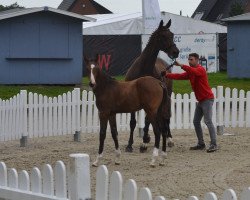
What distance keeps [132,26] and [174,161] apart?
1322 inches

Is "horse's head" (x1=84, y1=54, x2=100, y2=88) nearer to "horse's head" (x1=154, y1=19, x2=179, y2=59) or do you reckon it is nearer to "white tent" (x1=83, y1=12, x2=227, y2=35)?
"horse's head" (x1=154, y1=19, x2=179, y2=59)

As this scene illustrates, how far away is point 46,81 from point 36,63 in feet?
2.71

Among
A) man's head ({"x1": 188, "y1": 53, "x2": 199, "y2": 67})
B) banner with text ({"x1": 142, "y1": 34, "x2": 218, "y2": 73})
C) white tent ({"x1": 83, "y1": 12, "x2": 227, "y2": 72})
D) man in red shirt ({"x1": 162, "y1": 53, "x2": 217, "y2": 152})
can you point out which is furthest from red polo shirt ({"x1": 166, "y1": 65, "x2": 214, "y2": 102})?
banner with text ({"x1": 142, "y1": 34, "x2": 218, "y2": 73})

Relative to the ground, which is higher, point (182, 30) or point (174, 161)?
point (182, 30)

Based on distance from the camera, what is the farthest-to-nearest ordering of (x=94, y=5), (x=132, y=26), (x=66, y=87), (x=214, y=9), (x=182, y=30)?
(x=94, y=5) < (x=214, y=9) < (x=182, y=30) < (x=132, y=26) < (x=66, y=87)

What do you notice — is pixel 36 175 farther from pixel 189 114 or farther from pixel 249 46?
pixel 249 46

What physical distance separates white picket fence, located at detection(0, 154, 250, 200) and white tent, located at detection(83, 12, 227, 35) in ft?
122

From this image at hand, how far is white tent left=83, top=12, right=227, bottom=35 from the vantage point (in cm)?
4609

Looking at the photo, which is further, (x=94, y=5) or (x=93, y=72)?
(x=94, y=5)

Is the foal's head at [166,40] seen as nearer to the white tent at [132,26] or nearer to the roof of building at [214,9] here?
the white tent at [132,26]

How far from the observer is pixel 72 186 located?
21.8ft

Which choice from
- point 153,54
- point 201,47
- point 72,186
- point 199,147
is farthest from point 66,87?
point 72,186

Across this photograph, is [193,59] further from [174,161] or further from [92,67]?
[92,67]

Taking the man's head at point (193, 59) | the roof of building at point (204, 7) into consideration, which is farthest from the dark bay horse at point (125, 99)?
the roof of building at point (204, 7)
